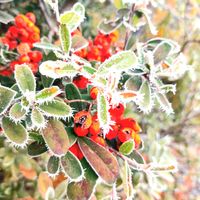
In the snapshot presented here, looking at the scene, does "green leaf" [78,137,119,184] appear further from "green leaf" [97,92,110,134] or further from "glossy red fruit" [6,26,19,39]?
"glossy red fruit" [6,26,19,39]

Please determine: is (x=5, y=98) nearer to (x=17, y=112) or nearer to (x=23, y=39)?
(x=17, y=112)

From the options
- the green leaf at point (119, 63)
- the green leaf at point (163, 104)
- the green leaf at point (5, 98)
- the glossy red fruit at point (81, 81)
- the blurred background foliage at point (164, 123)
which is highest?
the green leaf at point (119, 63)

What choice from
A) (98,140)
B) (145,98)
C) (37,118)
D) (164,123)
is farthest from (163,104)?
(164,123)

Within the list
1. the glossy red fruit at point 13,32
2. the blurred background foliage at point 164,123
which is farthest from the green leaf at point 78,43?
the blurred background foliage at point 164,123

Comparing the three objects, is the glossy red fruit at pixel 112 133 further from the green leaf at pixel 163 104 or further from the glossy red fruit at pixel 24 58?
the glossy red fruit at pixel 24 58

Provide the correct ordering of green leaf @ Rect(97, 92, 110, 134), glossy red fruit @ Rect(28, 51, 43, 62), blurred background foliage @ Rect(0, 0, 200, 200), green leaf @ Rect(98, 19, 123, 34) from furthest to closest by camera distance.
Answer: blurred background foliage @ Rect(0, 0, 200, 200) < green leaf @ Rect(98, 19, 123, 34) < glossy red fruit @ Rect(28, 51, 43, 62) < green leaf @ Rect(97, 92, 110, 134)

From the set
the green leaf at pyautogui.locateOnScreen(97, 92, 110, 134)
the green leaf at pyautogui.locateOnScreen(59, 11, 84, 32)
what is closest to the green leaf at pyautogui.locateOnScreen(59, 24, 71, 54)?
the green leaf at pyautogui.locateOnScreen(59, 11, 84, 32)
